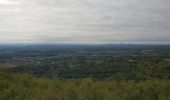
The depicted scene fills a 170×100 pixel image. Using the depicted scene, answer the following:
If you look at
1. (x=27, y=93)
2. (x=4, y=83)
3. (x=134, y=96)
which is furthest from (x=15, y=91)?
(x=134, y=96)

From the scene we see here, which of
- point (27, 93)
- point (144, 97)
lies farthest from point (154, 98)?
point (27, 93)

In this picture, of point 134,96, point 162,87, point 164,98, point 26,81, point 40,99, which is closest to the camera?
point 40,99

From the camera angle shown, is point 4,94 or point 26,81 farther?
point 26,81

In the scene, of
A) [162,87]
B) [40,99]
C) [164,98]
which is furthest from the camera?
[162,87]

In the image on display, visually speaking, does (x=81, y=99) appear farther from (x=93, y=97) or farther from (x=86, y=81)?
(x=86, y=81)

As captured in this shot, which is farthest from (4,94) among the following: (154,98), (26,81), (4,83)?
(154,98)

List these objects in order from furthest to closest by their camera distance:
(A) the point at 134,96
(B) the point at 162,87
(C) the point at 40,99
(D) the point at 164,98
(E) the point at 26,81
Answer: (E) the point at 26,81
(B) the point at 162,87
(A) the point at 134,96
(D) the point at 164,98
(C) the point at 40,99

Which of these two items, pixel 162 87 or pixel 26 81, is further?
pixel 26 81

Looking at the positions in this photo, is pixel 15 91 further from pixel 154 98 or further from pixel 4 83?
pixel 154 98
